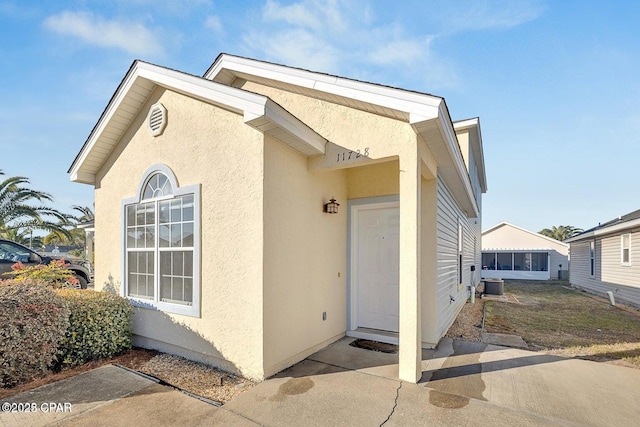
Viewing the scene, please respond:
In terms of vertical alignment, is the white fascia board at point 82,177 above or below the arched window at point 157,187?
above

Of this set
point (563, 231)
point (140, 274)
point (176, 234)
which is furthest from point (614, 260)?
point (563, 231)

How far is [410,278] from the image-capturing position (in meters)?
4.27

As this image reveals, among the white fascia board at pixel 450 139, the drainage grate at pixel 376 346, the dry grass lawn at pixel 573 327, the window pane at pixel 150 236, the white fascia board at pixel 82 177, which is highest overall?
the white fascia board at pixel 450 139

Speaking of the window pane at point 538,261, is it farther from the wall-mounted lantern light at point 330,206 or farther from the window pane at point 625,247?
the wall-mounted lantern light at point 330,206

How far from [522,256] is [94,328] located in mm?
30628

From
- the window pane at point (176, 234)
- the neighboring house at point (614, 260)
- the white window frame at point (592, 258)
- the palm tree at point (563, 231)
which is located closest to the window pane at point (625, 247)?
the neighboring house at point (614, 260)

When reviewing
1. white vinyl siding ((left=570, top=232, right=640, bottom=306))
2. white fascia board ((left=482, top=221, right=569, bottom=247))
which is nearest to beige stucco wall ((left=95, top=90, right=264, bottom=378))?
white vinyl siding ((left=570, top=232, right=640, bottom=306))

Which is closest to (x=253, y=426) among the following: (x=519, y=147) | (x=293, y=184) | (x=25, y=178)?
(x=293, y=184)

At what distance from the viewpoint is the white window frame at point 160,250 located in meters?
5.11

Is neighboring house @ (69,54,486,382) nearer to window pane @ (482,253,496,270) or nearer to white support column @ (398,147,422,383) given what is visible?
white support column @ (398,147,422,383)

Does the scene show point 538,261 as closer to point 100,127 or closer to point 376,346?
point 376,346

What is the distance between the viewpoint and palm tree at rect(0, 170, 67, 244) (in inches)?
550

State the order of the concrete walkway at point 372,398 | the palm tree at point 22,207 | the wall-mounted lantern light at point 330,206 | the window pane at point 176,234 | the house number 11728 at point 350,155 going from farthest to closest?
the palm tree at point 22,207 < the wall-mounted lantern light at point 330,206 < the window pane at point 176,234 < the house number 11728 at point 350,155 < the concrete walkway at point 372,398

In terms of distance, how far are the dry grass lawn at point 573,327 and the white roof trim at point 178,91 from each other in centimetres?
617
